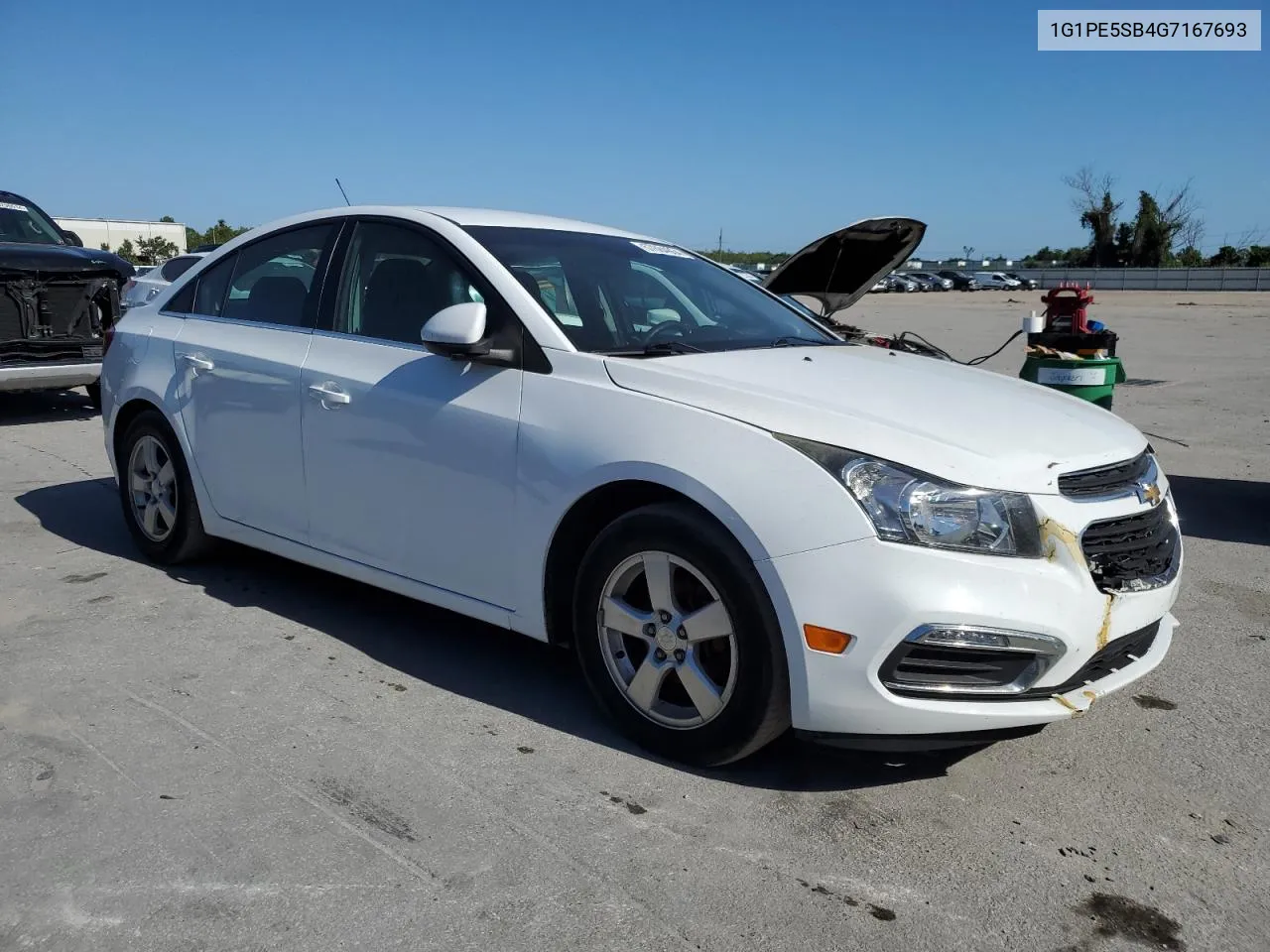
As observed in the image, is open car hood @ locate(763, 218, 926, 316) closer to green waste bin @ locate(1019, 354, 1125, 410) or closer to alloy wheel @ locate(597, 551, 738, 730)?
green waste bin @ locate(1019, 354, 1125, 410)

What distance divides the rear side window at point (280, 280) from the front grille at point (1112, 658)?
312cm

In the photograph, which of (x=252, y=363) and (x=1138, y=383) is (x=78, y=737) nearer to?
(x=252, y=363)

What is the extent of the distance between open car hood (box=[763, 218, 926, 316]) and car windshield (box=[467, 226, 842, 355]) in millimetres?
3027

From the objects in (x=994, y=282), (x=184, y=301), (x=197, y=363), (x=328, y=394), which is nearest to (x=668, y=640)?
(x=328, y=394)

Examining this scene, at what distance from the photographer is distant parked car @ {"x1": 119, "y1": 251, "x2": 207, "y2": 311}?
8651 millimetres

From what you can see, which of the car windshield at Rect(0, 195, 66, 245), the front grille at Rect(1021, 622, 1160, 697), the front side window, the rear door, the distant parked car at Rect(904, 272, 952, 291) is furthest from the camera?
the distant parked car at Rect(904, 272, 952, 291)

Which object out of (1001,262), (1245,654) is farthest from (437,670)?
(1001,262)

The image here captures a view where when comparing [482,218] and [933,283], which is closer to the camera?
[482,218]

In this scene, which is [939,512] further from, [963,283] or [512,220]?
[963,283]

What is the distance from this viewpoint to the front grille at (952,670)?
3.00 meters

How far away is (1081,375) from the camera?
6.70m

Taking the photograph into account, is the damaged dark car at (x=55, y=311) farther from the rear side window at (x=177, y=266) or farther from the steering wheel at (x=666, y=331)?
the steering wheel at (x=666, y=331)

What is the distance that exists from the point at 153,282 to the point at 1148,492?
26.7ft

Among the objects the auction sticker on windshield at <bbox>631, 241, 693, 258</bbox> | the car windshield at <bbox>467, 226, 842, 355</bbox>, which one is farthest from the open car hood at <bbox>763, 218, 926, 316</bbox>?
the car windshield at <bbox>467, 226, 842, 355</bbox>
